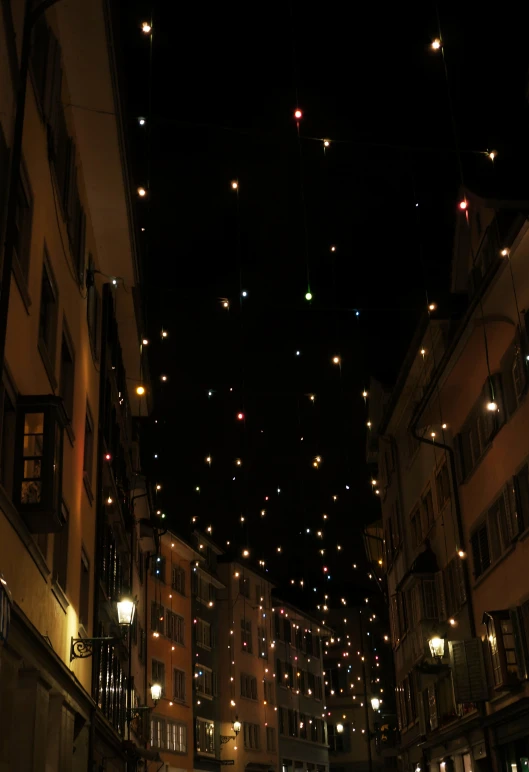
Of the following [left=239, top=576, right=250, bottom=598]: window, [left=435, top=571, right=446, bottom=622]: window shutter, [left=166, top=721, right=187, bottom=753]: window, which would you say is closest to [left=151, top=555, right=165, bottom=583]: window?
[left=166, top=721, right=187, bottom=753]: window

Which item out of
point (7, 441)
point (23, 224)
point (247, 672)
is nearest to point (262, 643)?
point (247, 672)

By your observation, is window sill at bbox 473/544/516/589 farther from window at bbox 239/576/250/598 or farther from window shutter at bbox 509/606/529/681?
window at bbox 239/576/250/598

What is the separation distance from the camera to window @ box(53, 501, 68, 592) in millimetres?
14932

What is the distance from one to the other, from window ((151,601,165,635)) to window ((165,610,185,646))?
796 mm

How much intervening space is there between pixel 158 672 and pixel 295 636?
25758mm

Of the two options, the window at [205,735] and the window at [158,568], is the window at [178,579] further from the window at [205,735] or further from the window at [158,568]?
the window at [205,735]

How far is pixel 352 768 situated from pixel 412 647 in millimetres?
47252

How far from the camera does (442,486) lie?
24.5 meters

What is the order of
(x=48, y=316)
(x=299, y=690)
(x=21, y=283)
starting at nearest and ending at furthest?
(x=21, y=283)
(x=48, y=316)
(x=299, y=690)

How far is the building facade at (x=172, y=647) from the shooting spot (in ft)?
123

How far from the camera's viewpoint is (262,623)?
5503 cm

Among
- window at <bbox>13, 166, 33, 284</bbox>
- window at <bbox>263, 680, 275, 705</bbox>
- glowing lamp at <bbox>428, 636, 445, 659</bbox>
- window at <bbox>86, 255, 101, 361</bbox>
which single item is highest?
window at <bbox>86, 255, 101, 361</bbox>

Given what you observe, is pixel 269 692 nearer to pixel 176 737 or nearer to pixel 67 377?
pixel 176 737

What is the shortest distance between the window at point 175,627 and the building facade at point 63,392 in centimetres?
1422
